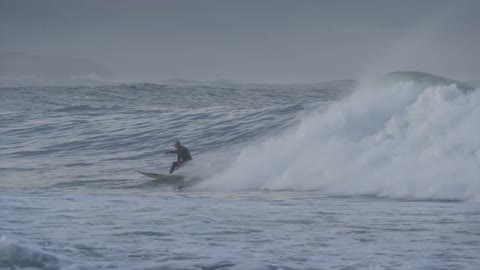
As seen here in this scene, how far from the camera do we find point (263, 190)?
20.9 metres

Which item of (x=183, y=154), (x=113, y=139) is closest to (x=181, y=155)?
(x=183, y=154)

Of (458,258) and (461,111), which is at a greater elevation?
(461,111)

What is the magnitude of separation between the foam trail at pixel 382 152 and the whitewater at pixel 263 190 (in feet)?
0.16

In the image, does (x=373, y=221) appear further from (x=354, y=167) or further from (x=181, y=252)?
(x=354, y=167)

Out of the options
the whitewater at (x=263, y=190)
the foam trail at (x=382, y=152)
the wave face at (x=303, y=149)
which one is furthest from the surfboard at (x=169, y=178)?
the foam trail at (x=382, y=152)

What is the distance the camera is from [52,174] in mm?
25578

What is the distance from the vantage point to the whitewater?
36.4ft

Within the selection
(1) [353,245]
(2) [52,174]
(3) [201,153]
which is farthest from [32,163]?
(1) [353,245]

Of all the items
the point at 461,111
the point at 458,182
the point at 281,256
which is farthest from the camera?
the point at 461,111

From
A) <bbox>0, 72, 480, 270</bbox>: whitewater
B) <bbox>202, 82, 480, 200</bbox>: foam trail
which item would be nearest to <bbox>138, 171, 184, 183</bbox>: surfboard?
<bbox>0, 72, 480, 270</bbox>: whitewater

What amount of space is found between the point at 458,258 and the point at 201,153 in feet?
64.7

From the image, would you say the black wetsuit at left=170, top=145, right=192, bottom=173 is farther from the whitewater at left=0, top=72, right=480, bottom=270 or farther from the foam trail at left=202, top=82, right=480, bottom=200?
the foam trail at left=202, top=82, right=480, bottom=200

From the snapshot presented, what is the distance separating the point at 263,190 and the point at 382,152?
10.8 ft

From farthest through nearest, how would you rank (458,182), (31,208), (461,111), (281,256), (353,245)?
1. (461,111)
2. (458,182)
3. (31,208)
4. (353,245)
5. (281,256)
